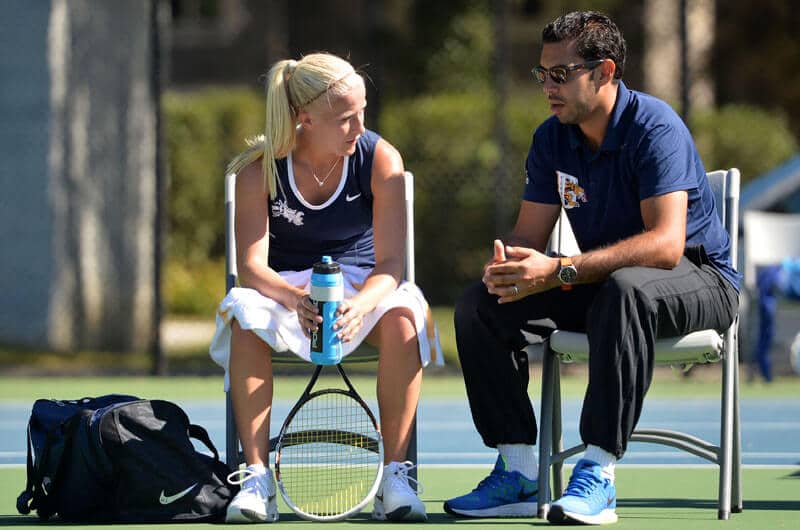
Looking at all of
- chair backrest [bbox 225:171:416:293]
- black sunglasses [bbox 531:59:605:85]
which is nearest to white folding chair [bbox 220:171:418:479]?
chair backrest [bbox 225:171:416:293]

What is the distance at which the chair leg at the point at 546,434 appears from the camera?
14.3 ft

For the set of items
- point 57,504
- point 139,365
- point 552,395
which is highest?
point 552,395

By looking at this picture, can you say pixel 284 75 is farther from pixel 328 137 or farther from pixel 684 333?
pixel 684 333

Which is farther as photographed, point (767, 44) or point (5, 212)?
point (767, 44)

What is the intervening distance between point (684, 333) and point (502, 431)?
Answer: 621 millimetres

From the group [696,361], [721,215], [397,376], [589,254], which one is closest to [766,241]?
[721,215]

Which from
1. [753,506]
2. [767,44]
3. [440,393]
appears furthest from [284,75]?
[767,44]

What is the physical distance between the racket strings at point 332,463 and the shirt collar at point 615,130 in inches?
40.9

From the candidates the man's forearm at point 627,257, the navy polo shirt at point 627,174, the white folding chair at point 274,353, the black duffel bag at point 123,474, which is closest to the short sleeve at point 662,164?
the navy polo shirt at point 627,174

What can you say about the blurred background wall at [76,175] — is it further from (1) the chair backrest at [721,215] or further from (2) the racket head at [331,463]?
(1) the chair backrest at [721,215]

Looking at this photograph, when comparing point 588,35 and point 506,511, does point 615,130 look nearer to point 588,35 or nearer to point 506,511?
point 588,35

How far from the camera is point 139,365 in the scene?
10195 millimetres

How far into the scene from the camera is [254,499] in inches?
173

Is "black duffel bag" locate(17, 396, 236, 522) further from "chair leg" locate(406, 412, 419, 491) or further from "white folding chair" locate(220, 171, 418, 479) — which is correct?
"chair leg" locate(406, 412, 419, 491)
